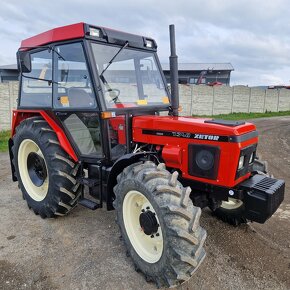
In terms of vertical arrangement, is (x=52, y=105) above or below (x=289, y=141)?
above

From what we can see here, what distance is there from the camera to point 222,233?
3.77 meters

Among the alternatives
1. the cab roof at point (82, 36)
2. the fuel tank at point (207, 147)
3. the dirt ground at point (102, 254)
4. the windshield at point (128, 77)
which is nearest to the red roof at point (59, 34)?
the cab roof at point (82, 36)

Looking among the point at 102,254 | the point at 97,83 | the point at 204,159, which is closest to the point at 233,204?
the point at 204,159

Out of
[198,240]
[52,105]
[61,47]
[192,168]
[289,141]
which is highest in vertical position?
[61,47]

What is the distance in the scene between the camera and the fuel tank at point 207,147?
2893mm

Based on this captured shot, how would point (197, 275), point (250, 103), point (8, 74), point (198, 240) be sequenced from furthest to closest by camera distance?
point (8, 74) < point (250, 103) < point (197, 275) < point (198, 240)

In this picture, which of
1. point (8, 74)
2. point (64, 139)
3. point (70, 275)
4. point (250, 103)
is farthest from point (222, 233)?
point (8, 74)

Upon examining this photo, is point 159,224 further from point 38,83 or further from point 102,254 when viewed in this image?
point 38,83

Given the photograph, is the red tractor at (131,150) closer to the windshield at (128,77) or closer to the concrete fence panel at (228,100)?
the windshield at (128,77)

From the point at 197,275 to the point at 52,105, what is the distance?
2.61m

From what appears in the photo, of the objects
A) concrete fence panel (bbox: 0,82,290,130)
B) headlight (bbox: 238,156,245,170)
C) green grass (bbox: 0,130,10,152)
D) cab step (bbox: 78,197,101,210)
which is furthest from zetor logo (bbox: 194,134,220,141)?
concrete fence panel (bbox: 0,82,290,130)

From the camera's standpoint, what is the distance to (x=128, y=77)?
153 inches

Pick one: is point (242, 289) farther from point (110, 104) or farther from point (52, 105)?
point (52, 105)

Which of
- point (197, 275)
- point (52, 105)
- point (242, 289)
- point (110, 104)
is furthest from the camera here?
point (52, 105)
